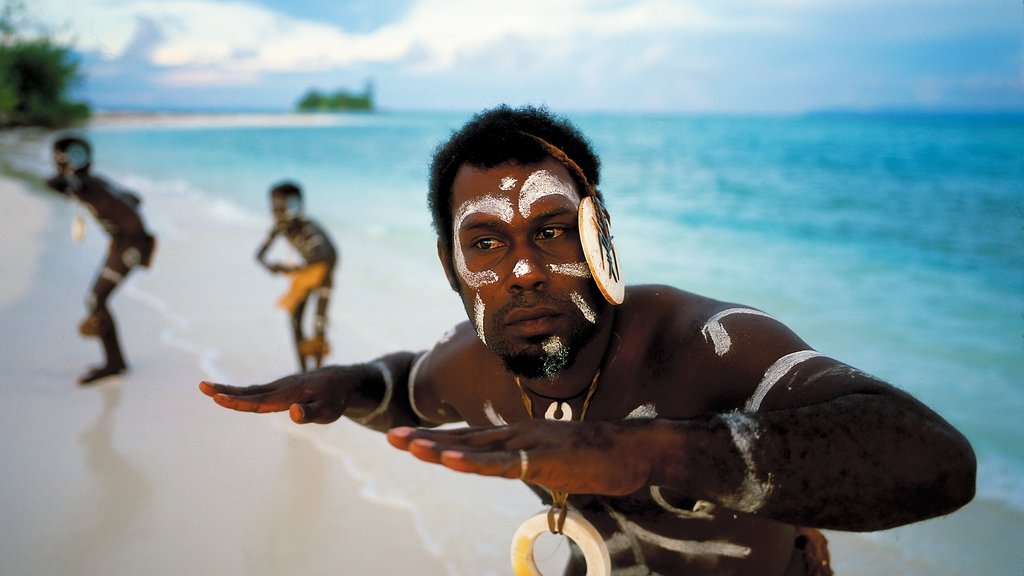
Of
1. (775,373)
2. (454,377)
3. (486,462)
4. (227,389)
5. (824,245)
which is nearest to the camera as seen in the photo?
(486,462)

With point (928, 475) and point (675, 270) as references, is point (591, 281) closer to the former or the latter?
point (928, 475)

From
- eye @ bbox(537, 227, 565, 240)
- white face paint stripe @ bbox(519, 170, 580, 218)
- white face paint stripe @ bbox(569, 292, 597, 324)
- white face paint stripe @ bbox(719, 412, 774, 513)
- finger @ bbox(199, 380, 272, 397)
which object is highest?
white face paint stripe @ bbox(519, 170, 580, 218)

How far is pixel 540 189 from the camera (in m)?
2.17

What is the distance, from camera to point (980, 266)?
1106cm

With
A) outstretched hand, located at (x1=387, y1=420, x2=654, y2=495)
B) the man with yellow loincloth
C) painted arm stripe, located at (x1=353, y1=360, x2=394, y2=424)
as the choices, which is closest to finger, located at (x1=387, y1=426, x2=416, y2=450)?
outstretched hand, located at (x1=387, y1=420, x2=654, y2=495)

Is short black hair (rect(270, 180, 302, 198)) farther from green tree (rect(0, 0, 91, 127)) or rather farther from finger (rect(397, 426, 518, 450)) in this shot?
green tree (rect(0, 0, 91, 127))

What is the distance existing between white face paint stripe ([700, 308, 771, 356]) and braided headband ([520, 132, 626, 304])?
0.25 meters

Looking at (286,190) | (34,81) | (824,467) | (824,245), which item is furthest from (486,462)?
(34,81)

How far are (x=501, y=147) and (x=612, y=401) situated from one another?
822mm

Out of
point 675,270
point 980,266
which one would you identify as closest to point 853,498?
point 675,270

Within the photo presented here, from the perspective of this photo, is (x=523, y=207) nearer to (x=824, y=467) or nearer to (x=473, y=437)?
(x=473, y=437)

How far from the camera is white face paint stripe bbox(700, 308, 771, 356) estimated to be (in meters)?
2.02

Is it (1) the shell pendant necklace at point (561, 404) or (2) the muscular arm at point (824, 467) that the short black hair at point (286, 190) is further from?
(2) the muscular arm at point (824, 467)

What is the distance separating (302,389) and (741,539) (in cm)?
139
